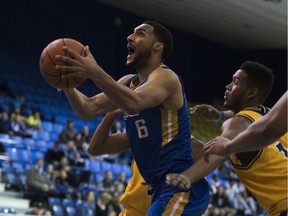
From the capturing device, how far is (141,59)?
Result: 4547 millimetres

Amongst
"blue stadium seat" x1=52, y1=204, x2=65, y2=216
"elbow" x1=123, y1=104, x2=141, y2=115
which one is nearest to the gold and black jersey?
"elbow" x1=123, y1=104, x2=141, y2=115

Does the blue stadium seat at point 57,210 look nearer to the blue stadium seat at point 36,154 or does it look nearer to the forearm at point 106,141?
the blue stadium seat at point 36,154

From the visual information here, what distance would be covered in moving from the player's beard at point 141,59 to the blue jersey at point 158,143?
1.14 feet

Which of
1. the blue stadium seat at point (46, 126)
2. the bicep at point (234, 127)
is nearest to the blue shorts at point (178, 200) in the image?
the bicep at point (234, 127)

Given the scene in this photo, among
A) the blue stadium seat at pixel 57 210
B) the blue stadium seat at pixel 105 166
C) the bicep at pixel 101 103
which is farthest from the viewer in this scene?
the blue stadium seat at pixel 105 166

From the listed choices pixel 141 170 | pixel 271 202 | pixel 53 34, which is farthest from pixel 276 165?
pixel 53 34

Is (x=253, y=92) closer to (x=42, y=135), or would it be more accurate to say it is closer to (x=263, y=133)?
(x=263, y=133)

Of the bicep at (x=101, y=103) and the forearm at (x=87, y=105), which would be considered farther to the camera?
the bicep at (x=101, y=103)

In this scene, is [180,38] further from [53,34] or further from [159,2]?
[53,34]

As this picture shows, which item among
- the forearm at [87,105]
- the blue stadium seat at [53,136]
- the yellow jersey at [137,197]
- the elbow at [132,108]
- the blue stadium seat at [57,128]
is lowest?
the blue stadium seat at [53,136]

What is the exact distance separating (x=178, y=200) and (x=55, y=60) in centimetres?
118

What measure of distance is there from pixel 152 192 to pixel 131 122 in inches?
20.8

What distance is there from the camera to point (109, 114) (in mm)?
5109

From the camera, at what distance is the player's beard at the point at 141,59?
14.9ft
